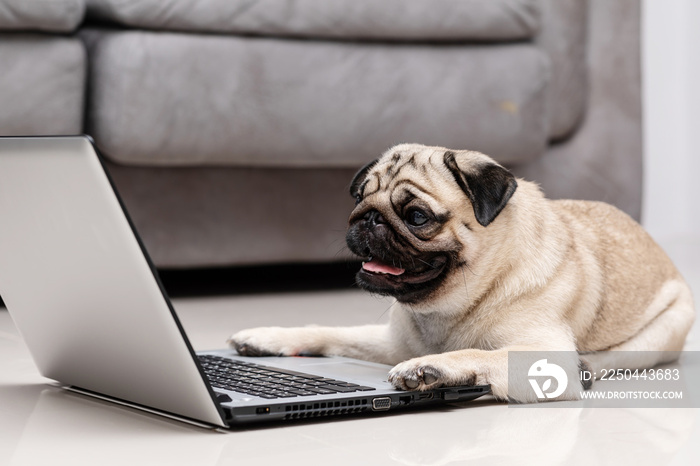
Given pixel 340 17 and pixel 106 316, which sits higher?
pixel 340 17

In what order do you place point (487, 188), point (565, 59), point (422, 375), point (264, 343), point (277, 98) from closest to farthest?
point (422, 375) → point (487, 188) → point (264, 343) → point (277, 98) → point (565, 59)

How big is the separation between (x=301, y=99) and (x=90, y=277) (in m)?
1.33

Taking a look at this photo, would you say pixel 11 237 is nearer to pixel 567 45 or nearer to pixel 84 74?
pixel 84 74

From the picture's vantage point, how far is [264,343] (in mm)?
1465

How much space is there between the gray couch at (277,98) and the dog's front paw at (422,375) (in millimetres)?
1143

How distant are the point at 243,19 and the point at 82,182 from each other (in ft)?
4.47

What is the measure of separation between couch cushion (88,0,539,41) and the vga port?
1320 millimetres

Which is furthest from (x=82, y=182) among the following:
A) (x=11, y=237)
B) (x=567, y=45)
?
(x=567, y=45)

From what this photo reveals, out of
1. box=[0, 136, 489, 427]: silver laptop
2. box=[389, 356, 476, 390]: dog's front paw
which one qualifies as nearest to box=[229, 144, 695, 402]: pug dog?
box=[389, 356, 476, 390]: dog's front paw

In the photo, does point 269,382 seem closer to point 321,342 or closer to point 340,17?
point 321,342

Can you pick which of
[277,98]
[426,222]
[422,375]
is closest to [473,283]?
[426,222]

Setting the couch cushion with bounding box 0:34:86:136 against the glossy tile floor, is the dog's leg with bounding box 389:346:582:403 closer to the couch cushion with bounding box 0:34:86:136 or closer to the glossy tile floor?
the glossy tile floor

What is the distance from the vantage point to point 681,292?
1.62 metres

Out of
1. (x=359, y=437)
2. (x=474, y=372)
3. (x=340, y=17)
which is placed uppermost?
(x=340, y=17)
